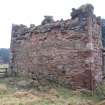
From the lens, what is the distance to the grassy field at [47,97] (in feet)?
30.8

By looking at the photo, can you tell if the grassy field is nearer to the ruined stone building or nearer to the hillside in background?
the ruined stone building

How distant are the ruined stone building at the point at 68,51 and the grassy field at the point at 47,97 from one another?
25.5 inches

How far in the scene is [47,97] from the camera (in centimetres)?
1017

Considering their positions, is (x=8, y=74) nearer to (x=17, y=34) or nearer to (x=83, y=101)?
(x=17, y=34)

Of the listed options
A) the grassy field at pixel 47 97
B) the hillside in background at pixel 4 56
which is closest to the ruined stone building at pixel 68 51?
the grassy field at pixel 47 97

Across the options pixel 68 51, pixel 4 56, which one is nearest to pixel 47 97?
pixel 68 51

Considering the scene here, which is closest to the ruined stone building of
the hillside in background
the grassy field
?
the grassy field

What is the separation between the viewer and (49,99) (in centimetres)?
986

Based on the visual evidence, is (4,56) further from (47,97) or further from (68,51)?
(47,97)

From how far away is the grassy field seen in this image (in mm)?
9391

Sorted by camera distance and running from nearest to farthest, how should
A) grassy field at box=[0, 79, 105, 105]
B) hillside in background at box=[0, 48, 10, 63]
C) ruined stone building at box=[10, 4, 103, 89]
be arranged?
grassy field at box=[0, 79, 105, 105] < ruined stone building at box=[10, 4, 103, 89] < hillside in background at box=[0, 48, 10, 63]

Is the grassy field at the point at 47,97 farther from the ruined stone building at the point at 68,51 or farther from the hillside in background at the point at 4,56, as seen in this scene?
the hillside in background at the point at 4,56

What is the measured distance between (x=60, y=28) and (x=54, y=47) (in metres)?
1.11

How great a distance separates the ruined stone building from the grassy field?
648mm
